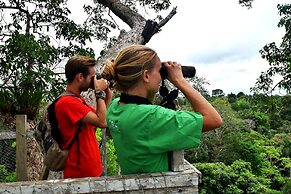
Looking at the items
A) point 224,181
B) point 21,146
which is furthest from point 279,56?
point 21,146

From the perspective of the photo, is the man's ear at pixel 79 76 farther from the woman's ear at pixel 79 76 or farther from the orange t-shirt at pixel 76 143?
the orange t-shirt at pixel 76 143

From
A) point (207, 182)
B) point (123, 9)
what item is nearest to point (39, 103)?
point (123, 9)

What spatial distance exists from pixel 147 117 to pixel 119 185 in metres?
0.30

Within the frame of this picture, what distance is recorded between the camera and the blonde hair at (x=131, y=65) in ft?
5.62

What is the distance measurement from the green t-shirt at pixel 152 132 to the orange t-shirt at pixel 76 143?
546 millimetres

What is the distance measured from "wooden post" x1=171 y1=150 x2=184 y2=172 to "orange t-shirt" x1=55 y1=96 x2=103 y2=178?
681 millimetres

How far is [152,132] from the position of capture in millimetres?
1645

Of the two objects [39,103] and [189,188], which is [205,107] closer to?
[189,188]

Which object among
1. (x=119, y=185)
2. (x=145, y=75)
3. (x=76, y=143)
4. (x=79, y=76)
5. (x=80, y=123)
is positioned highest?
(x=79, y=76)

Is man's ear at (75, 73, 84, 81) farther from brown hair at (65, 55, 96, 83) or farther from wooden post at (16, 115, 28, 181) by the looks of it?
wooden post at (16, 115, 28, 181)

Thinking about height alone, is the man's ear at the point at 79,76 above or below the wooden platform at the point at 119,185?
above

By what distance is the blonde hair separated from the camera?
1.71 metres

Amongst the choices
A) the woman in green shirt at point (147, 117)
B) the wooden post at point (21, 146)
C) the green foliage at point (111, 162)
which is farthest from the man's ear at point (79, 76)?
the green foliage at point (111, 162)

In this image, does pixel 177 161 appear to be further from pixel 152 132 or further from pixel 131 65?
A: pixel 131 65
